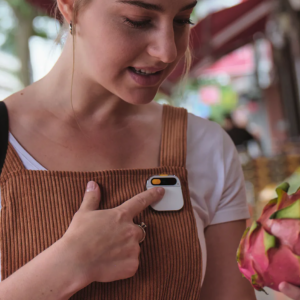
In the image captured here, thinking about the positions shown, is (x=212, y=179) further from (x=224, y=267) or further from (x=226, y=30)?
(x=226, y=30)

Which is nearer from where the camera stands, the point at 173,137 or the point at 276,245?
the point at 276,245

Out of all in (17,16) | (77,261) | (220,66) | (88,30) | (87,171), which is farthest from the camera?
(220,66)

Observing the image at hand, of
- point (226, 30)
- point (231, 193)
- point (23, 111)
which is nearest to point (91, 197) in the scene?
point (23, 111)

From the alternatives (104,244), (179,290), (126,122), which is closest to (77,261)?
(104,244)

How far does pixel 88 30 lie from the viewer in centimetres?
93

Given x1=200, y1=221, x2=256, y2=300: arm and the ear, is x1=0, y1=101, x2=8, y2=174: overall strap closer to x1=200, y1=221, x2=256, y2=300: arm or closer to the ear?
the ear

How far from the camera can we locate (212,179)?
1.14m

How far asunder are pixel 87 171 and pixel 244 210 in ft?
1.44

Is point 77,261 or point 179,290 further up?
point 77,261

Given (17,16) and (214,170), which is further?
(17,16)

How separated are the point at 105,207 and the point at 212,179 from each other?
32cm

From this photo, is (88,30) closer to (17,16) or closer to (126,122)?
(126,122)

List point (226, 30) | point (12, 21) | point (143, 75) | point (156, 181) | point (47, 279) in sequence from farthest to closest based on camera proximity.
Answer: point (226, 30) < point (12, 21) < point (156, 181) < point (143, 75) < point (47, 279)

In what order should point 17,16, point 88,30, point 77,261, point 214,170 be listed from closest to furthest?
point 77,261 < point 88,30 < point 214,170 < point 17,16
